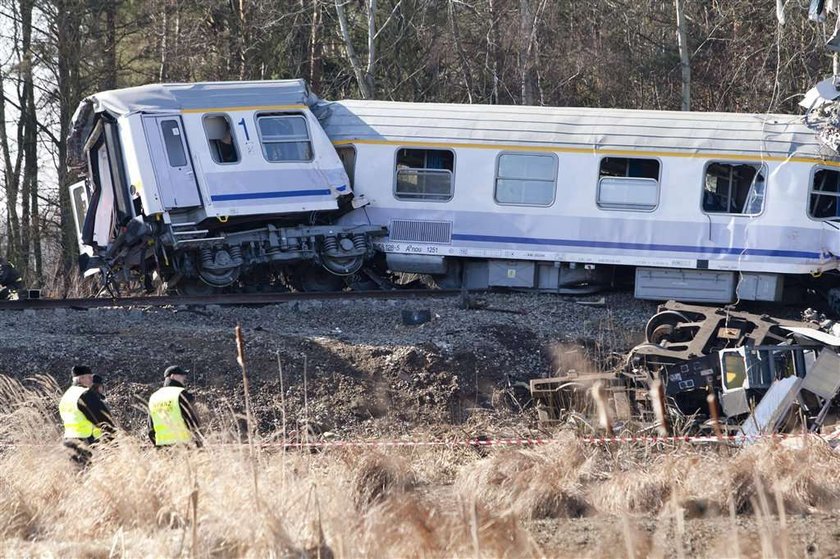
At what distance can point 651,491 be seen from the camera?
8.72 meters

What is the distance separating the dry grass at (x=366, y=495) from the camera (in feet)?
22.5

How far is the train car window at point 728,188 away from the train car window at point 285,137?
18.6 feet

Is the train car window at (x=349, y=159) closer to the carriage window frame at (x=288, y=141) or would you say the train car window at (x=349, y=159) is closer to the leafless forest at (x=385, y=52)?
the carriage window frame at (x=288, y=141)

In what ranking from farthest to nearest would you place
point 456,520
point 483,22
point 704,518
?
point 483,22 < point 704,518 < point 456,520

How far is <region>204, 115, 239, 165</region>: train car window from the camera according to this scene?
16.0 m

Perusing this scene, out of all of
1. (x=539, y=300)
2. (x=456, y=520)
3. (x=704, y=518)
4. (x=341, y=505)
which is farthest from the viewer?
(x=539, y=300)

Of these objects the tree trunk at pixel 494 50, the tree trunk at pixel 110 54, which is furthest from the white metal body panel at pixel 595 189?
the tree trunk at pixel 110 54

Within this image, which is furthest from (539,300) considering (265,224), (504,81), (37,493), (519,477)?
(504,81)

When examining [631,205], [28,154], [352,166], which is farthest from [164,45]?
[631,205]

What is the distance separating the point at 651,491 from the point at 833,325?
4535mm

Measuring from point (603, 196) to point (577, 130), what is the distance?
101cm

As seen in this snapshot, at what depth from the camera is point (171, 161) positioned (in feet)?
51.4

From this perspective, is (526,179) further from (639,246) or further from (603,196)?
(639,246)

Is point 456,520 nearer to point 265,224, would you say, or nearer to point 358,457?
point 358,457
